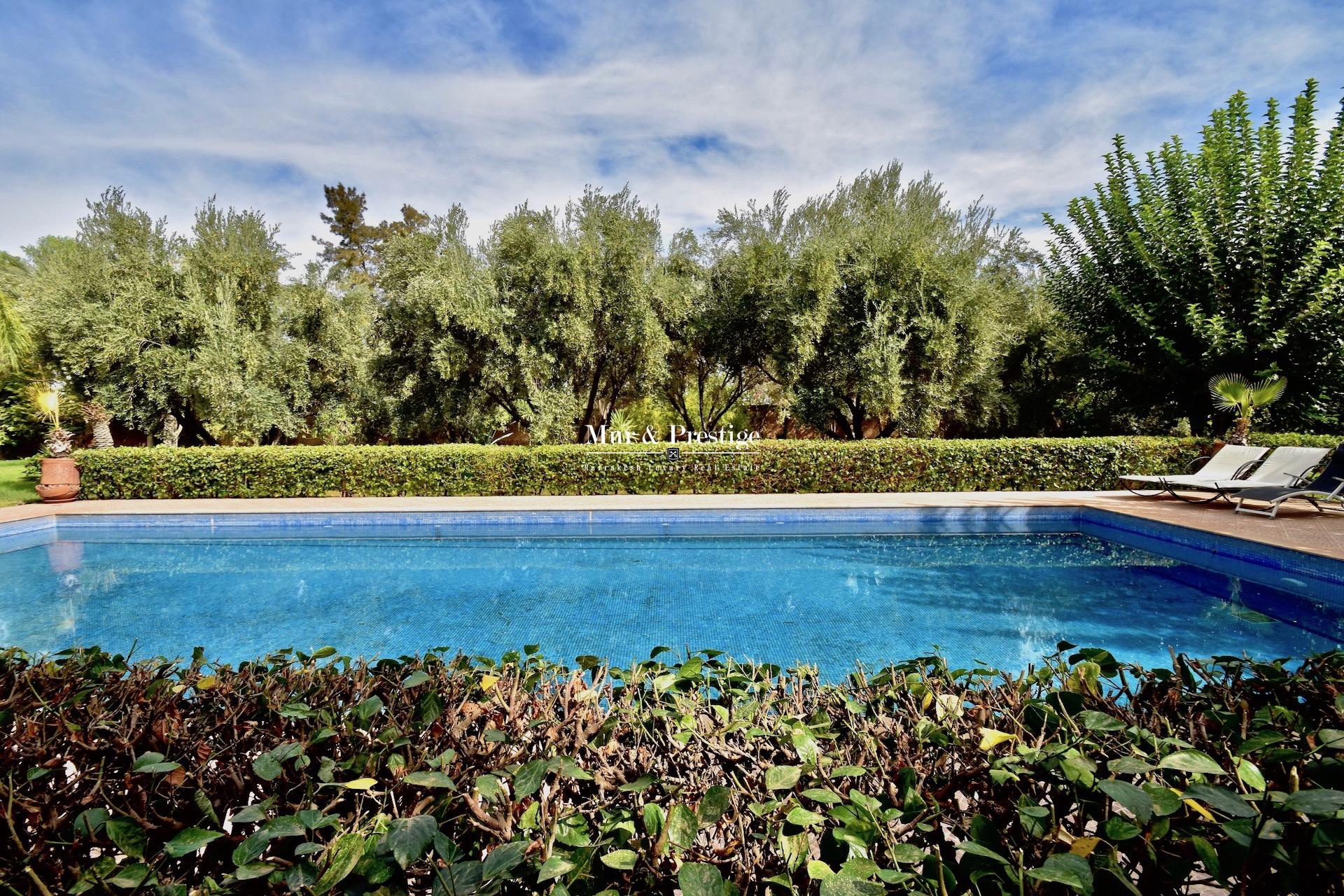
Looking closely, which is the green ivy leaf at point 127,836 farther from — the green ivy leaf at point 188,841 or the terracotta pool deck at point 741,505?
the terracotta pool deck at point 741,505

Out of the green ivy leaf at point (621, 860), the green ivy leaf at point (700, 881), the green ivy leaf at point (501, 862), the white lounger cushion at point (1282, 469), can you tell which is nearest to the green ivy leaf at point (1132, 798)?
the green ivy leaf at point (700, 881)

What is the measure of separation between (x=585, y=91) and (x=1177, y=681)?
16.3 metres

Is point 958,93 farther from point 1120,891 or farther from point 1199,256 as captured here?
point 1120,891

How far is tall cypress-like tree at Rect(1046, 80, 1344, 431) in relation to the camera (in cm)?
1309

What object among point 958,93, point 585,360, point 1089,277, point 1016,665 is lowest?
point 1016,665

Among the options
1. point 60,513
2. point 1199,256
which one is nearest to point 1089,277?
Answer: point 1199,256

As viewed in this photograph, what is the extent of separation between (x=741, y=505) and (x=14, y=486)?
53.8ft

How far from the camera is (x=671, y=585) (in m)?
6.91

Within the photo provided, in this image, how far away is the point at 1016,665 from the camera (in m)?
4.71

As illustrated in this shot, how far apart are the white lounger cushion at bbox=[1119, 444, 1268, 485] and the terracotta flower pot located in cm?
1882

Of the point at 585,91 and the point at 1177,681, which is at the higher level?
the point at 585,91

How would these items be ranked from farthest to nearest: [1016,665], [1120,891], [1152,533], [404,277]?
[404,277] < [1152,533] < [1016,665] < [1120,891]

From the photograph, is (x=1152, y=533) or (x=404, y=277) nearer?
(x=1152, y=533)

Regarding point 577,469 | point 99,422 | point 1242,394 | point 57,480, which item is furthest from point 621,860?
point 99,422
